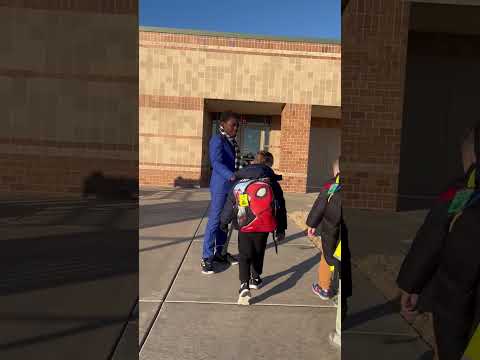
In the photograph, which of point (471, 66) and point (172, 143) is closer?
point (471, 66)

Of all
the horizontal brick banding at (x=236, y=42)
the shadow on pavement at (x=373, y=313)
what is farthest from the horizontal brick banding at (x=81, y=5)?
the horizontal brick banding at (x=236, y=42)

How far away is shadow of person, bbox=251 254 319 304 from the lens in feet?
11.1

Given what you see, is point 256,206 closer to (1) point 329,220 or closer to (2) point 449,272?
(1) point 329,220

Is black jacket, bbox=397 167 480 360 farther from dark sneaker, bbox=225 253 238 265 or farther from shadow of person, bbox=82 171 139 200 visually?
dark sneaker, bbox=225 253 238 265

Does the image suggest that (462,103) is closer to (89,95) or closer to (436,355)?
(436,355)

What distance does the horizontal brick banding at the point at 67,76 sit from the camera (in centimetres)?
184

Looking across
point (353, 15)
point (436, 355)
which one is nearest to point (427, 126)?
point (353, 15)

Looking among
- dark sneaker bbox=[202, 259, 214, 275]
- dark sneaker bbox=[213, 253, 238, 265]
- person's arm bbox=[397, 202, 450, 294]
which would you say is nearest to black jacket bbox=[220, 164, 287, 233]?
dark sneaker bbox=[202, 259, 214, 275]

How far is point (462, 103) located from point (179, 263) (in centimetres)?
349

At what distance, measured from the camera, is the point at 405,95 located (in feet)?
4.94

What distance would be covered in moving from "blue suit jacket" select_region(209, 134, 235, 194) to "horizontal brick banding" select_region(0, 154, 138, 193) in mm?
1583

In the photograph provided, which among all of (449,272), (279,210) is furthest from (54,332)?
(449,272)

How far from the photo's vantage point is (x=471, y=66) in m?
1.40

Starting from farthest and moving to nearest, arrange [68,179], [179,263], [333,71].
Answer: [333,71]
[179,263]
[68,179]
